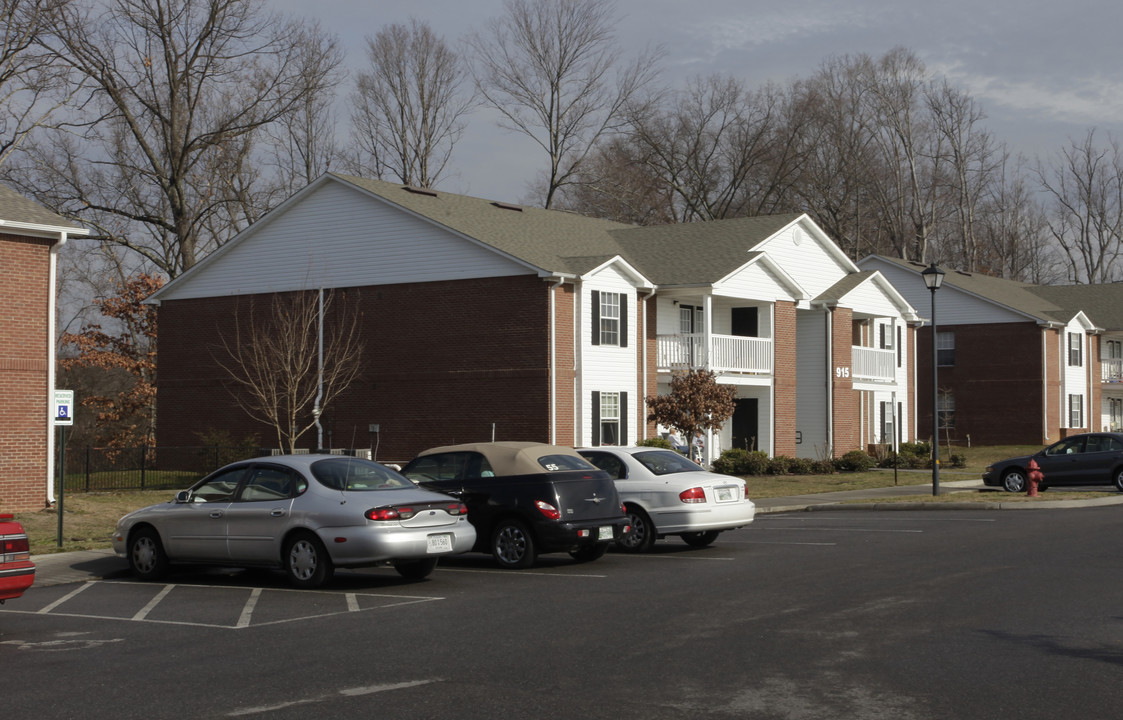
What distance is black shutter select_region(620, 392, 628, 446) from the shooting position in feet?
115

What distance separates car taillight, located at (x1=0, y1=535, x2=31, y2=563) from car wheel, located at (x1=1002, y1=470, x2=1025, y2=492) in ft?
80.2

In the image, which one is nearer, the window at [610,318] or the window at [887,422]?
the window at [610,318]

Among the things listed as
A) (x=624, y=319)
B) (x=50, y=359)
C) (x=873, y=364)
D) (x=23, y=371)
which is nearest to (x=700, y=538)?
(x=50, y=359)

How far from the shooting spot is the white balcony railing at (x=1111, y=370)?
6288 cm

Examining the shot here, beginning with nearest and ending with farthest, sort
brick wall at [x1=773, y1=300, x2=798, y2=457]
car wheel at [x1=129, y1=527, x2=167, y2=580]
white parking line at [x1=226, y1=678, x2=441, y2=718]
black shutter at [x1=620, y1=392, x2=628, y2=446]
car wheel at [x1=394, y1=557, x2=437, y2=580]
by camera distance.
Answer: white parking line at [x1=226, y1=678, x2=441, y2=718]
car wheel at [x1=394, y1=557, x2=437, y2=580]
car wheel at [x1=129, y1=527, x2=167, y2=580]
black shutter at [x1=620, y1=392, x2=628, y2=446]
brick wall at [x1=773, y1=300, x2=798, y2=457]

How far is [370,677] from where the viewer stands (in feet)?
28.5

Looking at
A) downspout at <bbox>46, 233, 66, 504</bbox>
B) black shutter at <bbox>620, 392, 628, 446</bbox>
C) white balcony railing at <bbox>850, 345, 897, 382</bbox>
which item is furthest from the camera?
white balcony railing at <bbox>850, 345, 897, 382</bbox>

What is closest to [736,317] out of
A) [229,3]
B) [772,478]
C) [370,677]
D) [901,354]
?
[772,478]

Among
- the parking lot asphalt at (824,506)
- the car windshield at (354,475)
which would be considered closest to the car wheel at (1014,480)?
the parking lot asphalt at (824,506)

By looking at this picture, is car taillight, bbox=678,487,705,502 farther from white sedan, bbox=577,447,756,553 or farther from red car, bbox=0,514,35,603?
red car, bbox=0,514,35,603

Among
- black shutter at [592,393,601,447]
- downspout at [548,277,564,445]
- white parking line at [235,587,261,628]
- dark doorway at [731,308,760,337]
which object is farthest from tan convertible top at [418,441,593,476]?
dark doorway at [731,308,760,337]

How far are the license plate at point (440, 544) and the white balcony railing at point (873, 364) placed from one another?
104ft

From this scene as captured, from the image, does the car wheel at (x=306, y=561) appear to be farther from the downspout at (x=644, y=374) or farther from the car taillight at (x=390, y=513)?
the downspout at (x=644, y=374)

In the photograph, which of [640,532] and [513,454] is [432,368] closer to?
[640,532]
